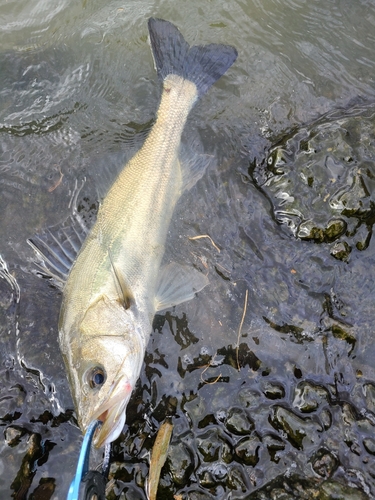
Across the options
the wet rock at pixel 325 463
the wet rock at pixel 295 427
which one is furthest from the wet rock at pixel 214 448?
the wet rock at pixel 325 463

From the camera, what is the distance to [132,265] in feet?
11.6

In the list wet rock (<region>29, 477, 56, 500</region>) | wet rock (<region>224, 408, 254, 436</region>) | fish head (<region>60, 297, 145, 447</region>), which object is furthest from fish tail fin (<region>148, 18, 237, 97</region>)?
wet rock (<region>29, 477, 56, 500</region>)

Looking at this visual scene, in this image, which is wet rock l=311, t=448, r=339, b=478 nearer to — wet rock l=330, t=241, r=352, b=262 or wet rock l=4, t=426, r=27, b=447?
wet rock l=330, t=241, r=352, b=262

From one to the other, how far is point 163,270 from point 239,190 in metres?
1.06

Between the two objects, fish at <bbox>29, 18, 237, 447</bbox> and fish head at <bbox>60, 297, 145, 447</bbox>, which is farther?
fish at <bbox>29, 18, 237, 447</bbox>

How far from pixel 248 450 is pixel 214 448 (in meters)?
0.25

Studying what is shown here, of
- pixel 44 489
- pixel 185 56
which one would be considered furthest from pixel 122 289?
pixel 185 56

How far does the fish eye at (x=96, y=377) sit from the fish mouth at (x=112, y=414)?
0.11 m

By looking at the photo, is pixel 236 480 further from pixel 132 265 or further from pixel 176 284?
pixel 132 265

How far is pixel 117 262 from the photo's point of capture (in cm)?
347

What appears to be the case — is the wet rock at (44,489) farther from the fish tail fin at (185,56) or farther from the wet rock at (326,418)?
the fish tail fin at (185,56)

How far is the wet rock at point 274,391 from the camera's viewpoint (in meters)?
3.31

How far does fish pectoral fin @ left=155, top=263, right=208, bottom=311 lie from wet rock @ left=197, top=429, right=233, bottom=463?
3.47 feet

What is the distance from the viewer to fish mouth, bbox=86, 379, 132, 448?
276cm
